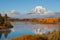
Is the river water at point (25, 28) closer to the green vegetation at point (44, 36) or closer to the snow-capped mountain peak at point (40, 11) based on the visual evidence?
the green vegetation at point (44, 36)

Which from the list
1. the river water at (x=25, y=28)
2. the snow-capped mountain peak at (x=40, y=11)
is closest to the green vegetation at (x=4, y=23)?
the river water at (x=25, y=28)

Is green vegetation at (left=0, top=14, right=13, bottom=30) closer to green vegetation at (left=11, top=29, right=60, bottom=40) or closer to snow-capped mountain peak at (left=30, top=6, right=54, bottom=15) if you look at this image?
green vegetation at (left=11, top=29, right=60, bottom=40)

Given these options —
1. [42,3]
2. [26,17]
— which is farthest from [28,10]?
[42,3]

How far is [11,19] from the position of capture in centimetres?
273

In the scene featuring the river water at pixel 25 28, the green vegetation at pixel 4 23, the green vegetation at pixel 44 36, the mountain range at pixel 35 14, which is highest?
the mountain range at pixel 35 14

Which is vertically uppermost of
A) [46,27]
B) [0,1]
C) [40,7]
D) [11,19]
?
[0,1]

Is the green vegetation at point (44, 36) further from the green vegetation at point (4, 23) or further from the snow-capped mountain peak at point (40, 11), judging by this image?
the snow-capped mountain peak at point (40, 11)

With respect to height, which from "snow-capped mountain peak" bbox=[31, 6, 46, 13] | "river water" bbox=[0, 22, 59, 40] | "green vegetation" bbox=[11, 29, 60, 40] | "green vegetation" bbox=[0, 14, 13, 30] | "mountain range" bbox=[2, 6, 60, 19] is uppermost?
"snow-capped mountain peak" bbox=[31, 6, 46, 13]

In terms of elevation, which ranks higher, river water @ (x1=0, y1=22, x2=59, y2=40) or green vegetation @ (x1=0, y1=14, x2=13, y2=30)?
green vegetation @ (x1=0, y1=14, x2=13, y2=30)

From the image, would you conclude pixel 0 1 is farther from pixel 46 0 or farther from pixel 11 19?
pixel 46 0

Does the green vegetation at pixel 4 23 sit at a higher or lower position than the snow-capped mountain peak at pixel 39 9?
lower

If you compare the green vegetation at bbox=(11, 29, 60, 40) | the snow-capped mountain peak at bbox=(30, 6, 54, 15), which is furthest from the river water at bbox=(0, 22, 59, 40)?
the snow-capped mountain peak at bbox=(30, 6, 54, 15)

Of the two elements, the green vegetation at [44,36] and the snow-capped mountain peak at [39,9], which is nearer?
the green vegetation at [44,36]

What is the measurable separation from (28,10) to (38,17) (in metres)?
0.25
